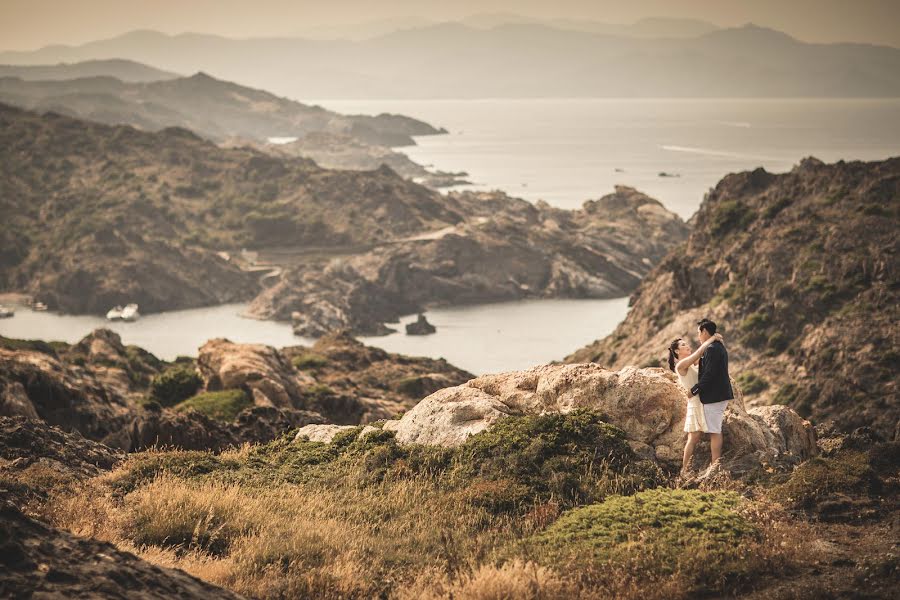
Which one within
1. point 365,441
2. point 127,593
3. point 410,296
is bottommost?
point 410,296

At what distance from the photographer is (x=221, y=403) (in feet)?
127

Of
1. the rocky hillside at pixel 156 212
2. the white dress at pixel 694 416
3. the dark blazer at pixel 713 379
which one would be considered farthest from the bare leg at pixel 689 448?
the rocky hillside at pixel 156 212

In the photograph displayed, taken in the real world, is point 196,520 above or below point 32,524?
→ below

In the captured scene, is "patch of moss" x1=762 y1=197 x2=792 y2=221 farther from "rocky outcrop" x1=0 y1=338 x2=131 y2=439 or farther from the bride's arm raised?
the bride's arm raised

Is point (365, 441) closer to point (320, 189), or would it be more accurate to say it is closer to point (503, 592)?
point (503, 592)

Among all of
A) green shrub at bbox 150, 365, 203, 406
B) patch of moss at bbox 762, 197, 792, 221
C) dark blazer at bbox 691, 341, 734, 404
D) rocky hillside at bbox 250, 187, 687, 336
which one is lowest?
rocky hillside at bbox 250, 187, 687, 336

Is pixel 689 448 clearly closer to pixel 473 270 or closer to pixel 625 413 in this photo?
pixel 625 413

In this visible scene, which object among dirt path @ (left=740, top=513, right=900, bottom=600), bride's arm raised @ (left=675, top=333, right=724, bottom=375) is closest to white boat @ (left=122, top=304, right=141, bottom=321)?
bride's arm raised @ (left=675, top=333, right=724, bottom=375)

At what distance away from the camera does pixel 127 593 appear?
8.59 meters

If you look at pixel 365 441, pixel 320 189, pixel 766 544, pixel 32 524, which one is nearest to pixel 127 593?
pixel 32 524

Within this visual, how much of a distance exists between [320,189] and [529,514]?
16988cm

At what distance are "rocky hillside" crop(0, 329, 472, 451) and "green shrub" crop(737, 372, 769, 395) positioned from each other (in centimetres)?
2063

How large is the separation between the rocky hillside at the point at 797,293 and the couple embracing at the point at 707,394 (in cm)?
3184

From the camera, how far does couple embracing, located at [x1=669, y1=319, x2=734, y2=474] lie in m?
15.4
